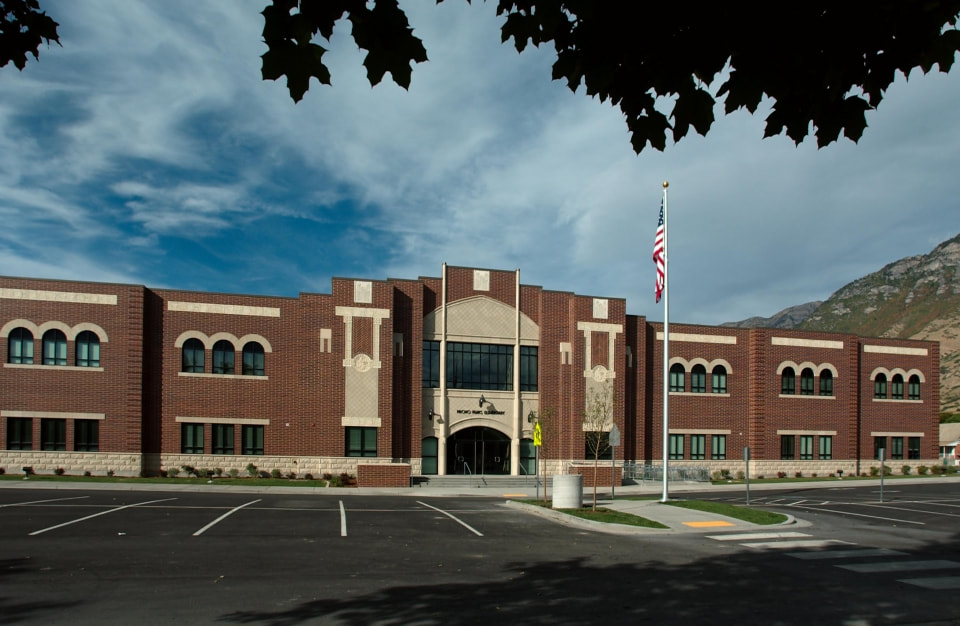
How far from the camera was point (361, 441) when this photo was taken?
1494 inches

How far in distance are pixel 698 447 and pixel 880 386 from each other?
14136mm

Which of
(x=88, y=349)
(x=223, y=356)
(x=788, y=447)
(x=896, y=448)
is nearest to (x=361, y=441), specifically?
(x=223, y=356)

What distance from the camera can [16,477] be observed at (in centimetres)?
3281

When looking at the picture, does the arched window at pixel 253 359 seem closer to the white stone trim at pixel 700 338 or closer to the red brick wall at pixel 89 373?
the red brick wall at pixel 89 373

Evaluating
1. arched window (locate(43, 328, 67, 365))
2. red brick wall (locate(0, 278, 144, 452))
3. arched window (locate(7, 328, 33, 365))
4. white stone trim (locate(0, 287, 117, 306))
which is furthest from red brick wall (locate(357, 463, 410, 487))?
arched window (locate(7, 328, 33, 365))

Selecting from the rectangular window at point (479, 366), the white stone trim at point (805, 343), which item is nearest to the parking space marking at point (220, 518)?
the rectangular window at point (479, 366)

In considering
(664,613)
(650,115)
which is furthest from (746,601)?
(650,115)

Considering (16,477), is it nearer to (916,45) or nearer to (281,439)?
(281,439)

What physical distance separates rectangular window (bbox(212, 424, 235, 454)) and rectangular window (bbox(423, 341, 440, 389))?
1008 centimetres

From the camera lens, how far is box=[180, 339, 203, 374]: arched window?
1454 inches

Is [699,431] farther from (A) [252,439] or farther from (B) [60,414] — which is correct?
(B) [60,414]

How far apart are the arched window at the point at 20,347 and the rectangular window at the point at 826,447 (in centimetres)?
4397

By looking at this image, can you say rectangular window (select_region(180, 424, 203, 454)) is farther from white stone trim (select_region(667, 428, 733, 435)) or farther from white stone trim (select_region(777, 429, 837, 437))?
white stone trim (select_region(777, 429, 837, 437))

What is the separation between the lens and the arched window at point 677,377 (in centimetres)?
4434
